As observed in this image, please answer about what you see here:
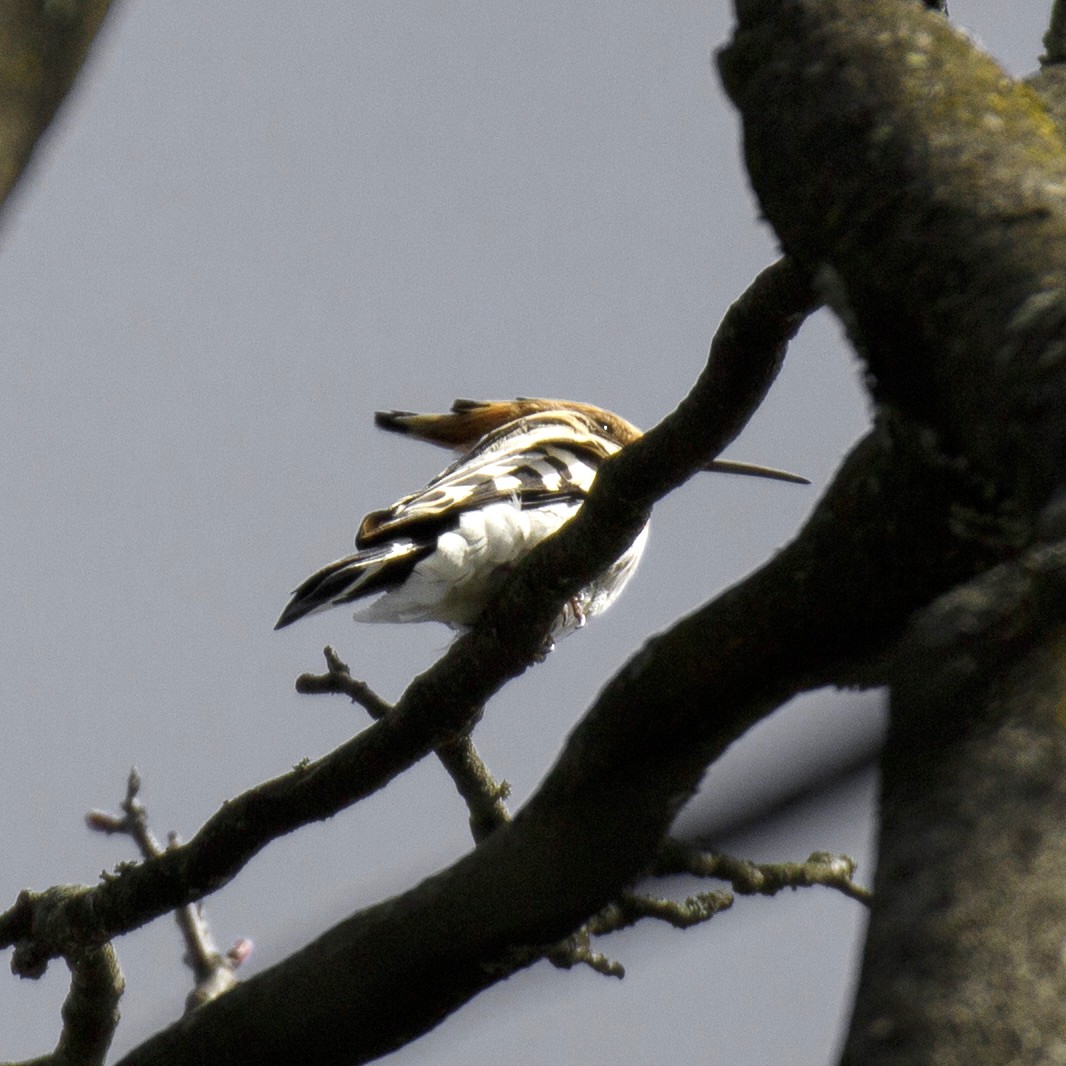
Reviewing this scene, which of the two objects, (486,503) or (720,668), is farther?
(486,503)

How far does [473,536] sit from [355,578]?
618 millimetres

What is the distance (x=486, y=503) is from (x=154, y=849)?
1.66m

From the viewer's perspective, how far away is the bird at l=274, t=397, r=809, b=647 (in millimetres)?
4793

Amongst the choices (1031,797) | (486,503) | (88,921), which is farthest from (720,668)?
(486,503)

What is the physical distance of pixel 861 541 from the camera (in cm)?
173

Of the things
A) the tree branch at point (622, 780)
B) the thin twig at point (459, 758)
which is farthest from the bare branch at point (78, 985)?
the tree branch at point (622, 780)

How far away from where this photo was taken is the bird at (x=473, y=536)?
15.7 feet

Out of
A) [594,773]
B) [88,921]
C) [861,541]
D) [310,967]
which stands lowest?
[88,921]

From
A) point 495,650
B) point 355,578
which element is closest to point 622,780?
point 495,650

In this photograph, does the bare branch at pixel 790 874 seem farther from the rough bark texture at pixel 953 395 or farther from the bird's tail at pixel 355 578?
the bird's tail at pixel 355 578

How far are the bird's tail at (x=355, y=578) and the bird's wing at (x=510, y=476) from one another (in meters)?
0.09

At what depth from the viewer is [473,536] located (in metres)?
5.16

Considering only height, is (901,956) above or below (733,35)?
below

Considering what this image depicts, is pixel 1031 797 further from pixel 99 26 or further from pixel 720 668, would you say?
pixel 99 26
